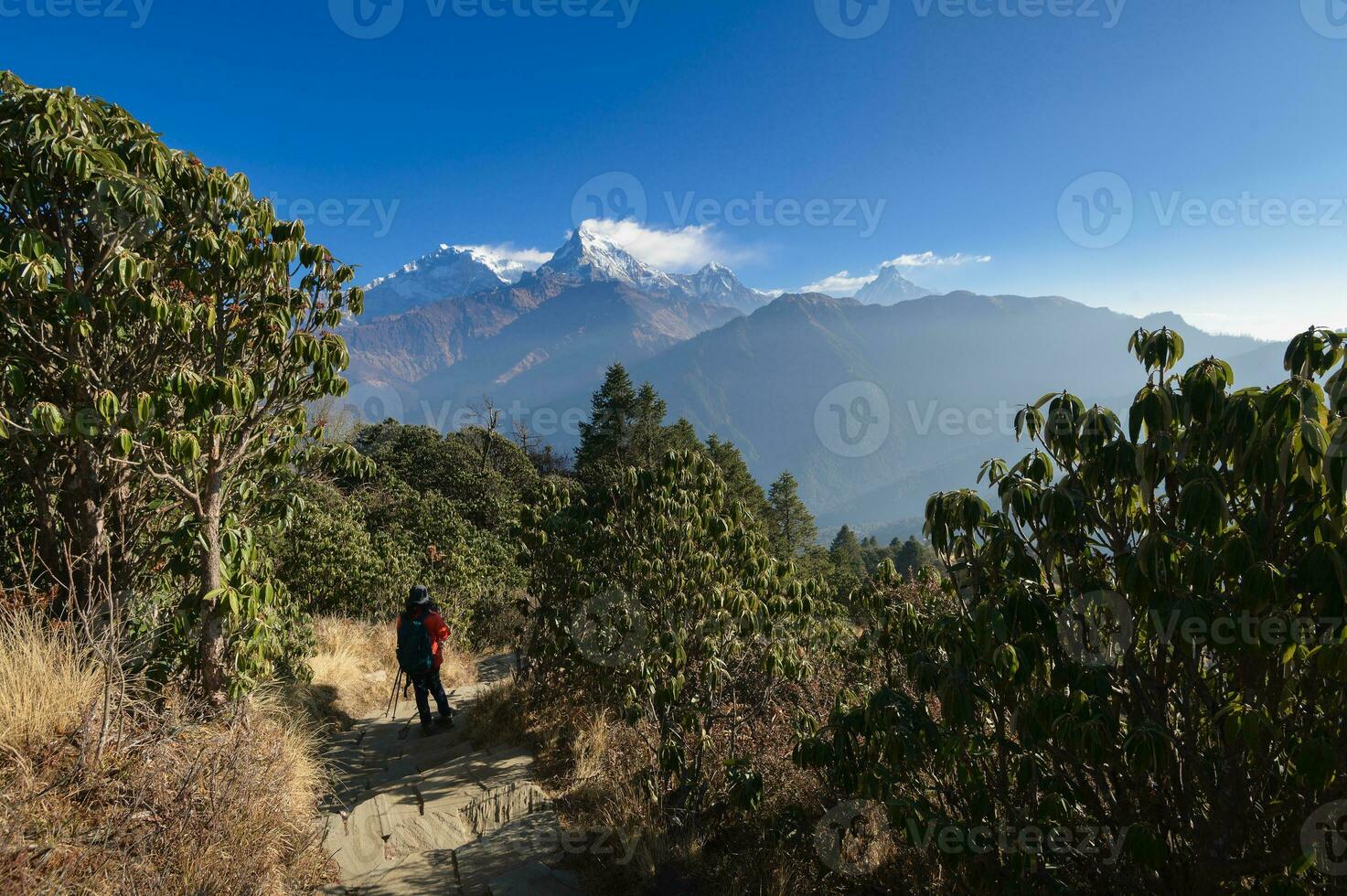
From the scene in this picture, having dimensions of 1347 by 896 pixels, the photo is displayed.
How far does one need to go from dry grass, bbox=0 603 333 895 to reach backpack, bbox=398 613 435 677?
303 cm

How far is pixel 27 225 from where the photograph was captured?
4285mm

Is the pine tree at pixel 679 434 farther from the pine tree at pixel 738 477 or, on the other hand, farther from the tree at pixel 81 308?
the tree at pixel 81 308

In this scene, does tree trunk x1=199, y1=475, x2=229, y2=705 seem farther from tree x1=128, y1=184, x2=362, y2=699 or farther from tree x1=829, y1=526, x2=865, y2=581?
tree x1=829, y1=526, x2=865, y2=581

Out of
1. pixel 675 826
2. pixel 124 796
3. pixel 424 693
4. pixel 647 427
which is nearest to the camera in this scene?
pixel 124 796

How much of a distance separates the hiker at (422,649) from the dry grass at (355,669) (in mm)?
1373

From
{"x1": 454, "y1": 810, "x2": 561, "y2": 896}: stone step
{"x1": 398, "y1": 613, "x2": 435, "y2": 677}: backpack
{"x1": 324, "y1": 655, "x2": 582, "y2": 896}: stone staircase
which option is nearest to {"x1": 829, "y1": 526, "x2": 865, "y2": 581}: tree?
{"x1": 398, "y1": 613, "x2": 435, "y2": 677}: backpack

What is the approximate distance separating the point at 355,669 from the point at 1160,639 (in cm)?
1065

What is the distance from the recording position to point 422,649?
7652 mm

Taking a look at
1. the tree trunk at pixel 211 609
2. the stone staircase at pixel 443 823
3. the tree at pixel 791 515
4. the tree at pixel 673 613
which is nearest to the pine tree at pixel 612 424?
the tree at pixel 791 515

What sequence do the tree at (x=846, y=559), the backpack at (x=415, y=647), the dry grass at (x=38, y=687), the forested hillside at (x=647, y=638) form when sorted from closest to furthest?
the forested hillside at (x=647, y=638), the dry grass at (x=38, y=687), the backpack at (x=415, y=647), the tree at (x=846, y=559)

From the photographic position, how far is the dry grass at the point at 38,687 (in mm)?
3559

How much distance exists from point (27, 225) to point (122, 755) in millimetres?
3727

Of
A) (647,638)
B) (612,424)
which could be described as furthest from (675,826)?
(612,424)

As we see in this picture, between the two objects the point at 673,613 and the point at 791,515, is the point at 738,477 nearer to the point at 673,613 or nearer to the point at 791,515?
the point at 791,515
